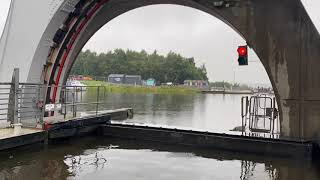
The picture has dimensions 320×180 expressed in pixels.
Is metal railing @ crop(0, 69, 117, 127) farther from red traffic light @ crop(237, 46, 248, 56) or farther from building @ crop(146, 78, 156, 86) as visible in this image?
building @ crop(146, 78, 156, 86)

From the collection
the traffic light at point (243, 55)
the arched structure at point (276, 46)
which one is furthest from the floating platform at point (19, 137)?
the traffic light at point (243, 55)

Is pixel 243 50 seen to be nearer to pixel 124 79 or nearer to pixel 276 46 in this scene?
pixel 276 46

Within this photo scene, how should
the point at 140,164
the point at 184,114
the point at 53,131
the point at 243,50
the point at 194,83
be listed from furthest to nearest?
the point at 194,83 < the point at 184,114 < the point at 243,50 < the point at 53,131 < the point at 140,164

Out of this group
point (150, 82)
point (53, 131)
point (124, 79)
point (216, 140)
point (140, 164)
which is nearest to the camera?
point (140, 164)

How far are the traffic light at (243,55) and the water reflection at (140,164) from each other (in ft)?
8.42

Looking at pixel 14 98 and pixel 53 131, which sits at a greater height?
pixel 14 98

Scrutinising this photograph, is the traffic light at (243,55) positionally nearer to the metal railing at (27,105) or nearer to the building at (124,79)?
the metal railing at (27,105)

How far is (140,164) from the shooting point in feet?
26.7

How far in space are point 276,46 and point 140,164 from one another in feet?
14.9

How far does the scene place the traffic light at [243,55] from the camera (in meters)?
10.4

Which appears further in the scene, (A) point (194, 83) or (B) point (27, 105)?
(A) point (194, 83)

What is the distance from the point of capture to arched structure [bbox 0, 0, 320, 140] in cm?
944

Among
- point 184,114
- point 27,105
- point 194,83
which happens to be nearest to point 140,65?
point 194,83

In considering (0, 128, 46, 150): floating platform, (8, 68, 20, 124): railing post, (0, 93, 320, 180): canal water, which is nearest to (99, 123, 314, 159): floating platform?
(0, 93, 320, 180): canal water
